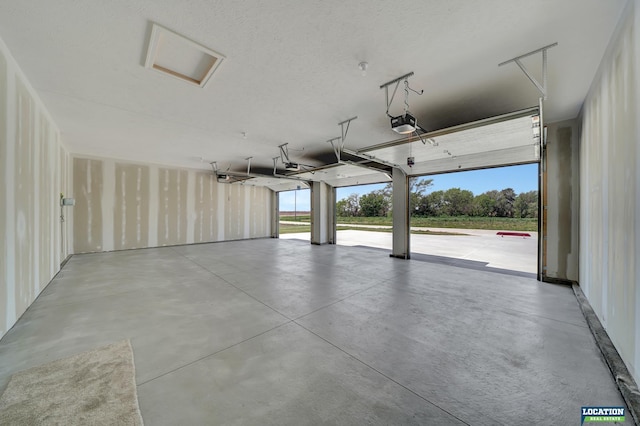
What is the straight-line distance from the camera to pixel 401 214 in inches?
255

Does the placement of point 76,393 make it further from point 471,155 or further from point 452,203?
point 452,203

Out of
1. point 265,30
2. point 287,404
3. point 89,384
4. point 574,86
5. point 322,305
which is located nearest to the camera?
point 287,404

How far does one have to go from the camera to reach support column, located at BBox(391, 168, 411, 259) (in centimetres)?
638

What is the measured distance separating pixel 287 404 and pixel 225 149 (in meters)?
5.72

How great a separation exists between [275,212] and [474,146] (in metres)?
8.93

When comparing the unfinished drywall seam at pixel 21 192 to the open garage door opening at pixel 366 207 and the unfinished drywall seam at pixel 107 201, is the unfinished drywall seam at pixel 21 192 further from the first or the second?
the open garage door opening at pixel 366 207

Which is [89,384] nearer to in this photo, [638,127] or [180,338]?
[180,338]

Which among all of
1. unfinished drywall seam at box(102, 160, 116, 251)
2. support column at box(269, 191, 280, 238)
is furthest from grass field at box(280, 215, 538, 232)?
unfinished drywall seam at box(102, 160, 116, 251)

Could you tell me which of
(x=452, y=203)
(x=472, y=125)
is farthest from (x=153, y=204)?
(x=452, y=203)

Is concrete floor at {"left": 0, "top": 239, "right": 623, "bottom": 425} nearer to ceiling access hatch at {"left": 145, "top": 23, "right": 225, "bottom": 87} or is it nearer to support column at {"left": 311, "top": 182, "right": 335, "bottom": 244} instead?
ceiling access hatch at {"left": 145, "top": 23, "right": 225, "bottom": 87}

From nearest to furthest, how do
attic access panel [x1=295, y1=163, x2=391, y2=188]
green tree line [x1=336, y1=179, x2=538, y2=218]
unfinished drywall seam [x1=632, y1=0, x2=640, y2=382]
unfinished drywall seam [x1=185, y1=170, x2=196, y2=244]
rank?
unfinished drywall seam [x1=632, y1=0, x2=640, y2=382]
attic access panel [x1=295, y1=163, x2=391, y2=188]
unfinished drywall seam [x1=185, y1=170, x2=196, y2=244]
green tree line [x1=336, y1=179, x2=538, y2=218]

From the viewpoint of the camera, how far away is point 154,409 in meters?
1.39

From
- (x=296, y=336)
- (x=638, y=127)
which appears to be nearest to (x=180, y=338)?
(x=296, y=336)

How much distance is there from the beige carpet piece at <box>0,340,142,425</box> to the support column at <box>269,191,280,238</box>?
31.3ft
